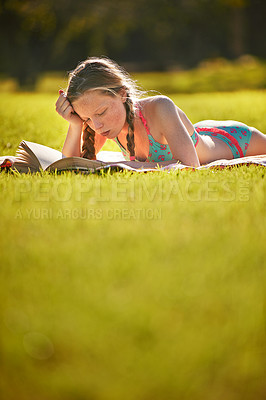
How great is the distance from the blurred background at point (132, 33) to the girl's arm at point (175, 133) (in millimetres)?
16047

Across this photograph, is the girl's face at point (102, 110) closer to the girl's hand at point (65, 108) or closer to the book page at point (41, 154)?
the girl's hand at point (65, 108)

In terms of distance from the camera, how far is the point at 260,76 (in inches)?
641

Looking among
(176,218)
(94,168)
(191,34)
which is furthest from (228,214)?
(191,34)

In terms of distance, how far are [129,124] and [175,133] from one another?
1.34ft

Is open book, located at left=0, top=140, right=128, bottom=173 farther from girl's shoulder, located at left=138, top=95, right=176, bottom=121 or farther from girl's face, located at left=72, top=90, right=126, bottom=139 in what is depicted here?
girl's shoulder, located at left=138, top=95, right=176, bottom=121

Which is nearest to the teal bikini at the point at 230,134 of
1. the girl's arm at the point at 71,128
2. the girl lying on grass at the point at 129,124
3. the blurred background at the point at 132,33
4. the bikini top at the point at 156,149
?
the girl lying on grass at the point at 129,124

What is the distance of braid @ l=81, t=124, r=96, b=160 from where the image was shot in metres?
3.73

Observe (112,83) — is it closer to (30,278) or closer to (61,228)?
(61,228)

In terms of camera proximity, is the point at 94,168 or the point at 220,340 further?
the point at 94,168

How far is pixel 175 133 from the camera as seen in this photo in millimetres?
3295

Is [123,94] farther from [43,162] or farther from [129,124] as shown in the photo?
[43,162]

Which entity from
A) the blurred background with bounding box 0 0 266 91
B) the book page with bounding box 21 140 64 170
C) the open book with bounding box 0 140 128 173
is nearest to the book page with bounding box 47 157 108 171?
the open book with bounding box 0 140 128 173

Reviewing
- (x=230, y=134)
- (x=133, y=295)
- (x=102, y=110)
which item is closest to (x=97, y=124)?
(x=102, y=110)

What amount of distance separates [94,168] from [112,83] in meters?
0.70
